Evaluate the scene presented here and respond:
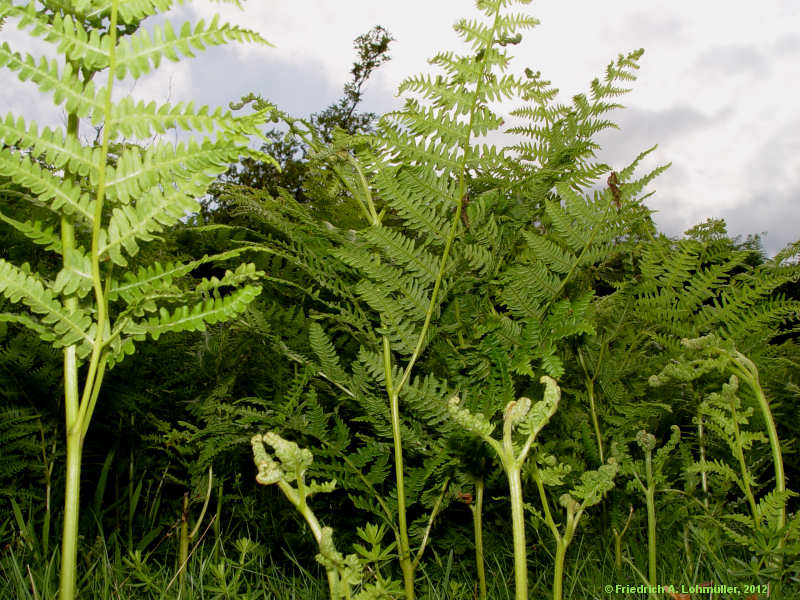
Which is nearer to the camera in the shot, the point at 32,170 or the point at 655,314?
the point at 32,170

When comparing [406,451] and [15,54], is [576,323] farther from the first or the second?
[15,54]

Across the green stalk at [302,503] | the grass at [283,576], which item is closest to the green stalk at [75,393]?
the green stalk at [302,503]

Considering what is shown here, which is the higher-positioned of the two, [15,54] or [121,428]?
[15,54]

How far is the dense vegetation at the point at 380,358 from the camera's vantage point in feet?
2.81

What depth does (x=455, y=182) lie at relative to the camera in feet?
4.70

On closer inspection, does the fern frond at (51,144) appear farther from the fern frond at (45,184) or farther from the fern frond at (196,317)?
the fern frond at (196,317)

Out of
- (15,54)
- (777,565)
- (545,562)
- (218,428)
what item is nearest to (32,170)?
(15,54)

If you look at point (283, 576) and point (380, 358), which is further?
point (283, 576)

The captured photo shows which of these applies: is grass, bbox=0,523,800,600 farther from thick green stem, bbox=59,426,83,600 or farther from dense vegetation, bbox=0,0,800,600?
thick green stem, bbox=59,426,83,600

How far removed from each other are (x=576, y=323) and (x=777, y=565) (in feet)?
2.37

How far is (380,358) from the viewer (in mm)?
1382

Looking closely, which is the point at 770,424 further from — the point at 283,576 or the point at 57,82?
the point at 57,82

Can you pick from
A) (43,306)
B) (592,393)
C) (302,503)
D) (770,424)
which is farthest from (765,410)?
(43,306)

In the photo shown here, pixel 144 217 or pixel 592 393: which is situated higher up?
pixel 144 217
